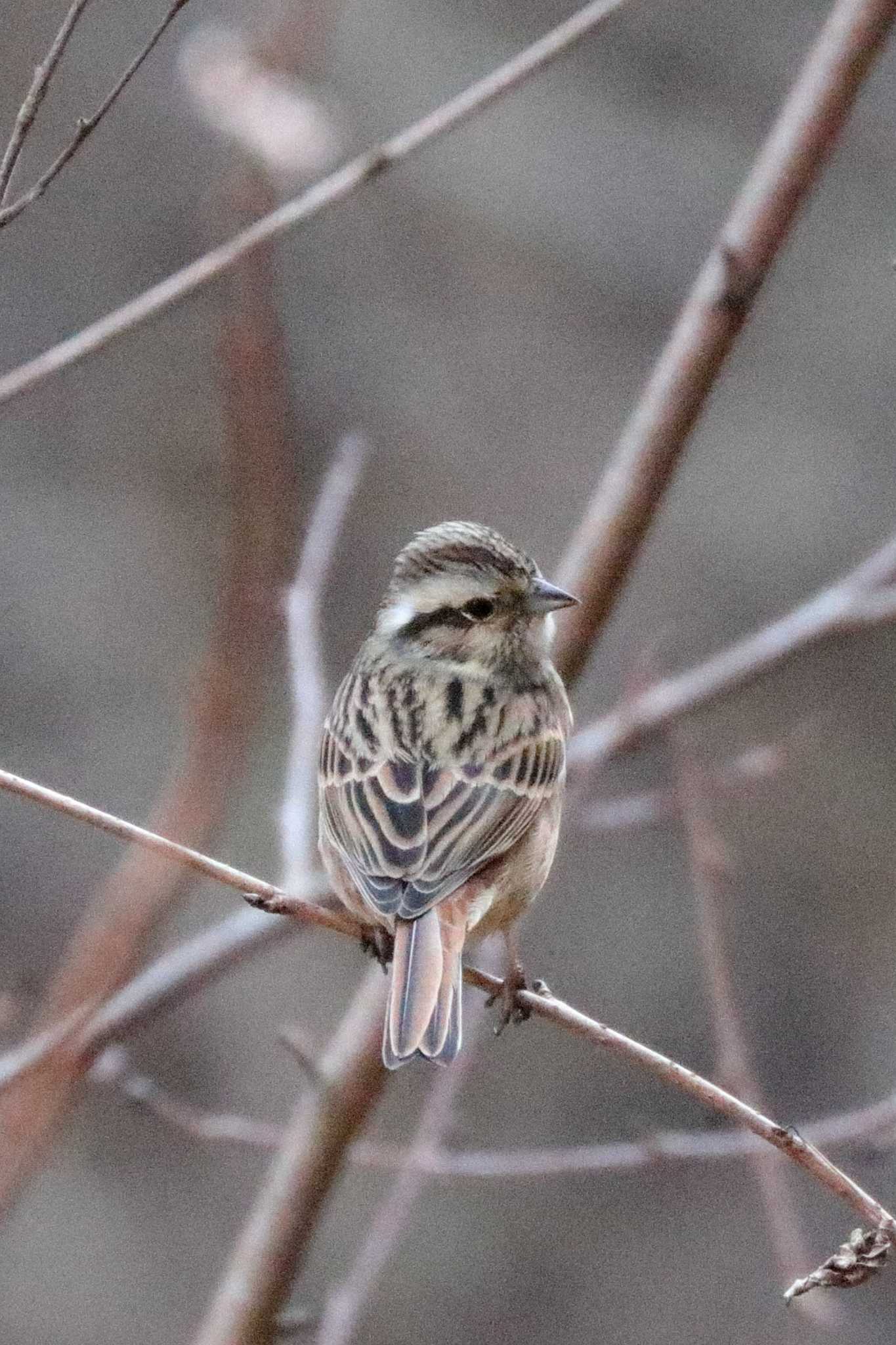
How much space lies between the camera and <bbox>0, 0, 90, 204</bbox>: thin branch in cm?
233

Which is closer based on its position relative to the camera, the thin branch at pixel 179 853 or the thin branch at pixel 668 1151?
the thin branch at pixel 179 853

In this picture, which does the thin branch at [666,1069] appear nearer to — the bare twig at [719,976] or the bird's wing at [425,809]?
the bird's wing at [425,809]

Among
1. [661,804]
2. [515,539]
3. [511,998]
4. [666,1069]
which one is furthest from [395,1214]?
[515,539]

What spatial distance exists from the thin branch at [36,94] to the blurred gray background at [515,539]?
228 inches

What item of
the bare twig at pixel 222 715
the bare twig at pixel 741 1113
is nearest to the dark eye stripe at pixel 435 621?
the bare twig at pixel 741 1113

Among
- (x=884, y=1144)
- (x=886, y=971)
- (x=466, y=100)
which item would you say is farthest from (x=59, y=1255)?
(x=466, y=100)

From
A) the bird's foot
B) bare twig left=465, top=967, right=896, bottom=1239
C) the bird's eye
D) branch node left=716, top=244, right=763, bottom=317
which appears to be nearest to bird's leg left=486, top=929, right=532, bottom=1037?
the bird's foot

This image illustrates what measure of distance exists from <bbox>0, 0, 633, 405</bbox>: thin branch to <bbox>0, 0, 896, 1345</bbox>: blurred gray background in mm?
5094

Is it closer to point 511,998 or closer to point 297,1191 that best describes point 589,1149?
point 297,1191

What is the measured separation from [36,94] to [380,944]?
1.91 metres

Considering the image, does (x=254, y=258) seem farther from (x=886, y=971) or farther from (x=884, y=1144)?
(x=886, y=971)

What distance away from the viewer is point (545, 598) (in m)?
4.10

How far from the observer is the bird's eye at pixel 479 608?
4.29 m

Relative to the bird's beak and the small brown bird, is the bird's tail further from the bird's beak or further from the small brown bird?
the bird's beak
